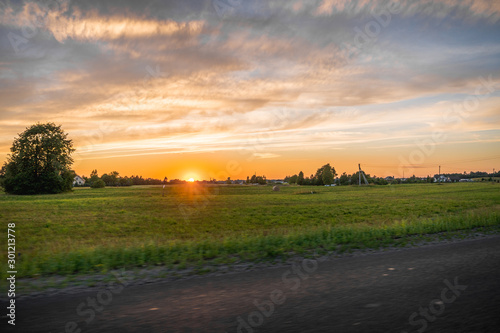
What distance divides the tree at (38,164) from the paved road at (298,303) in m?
81.2

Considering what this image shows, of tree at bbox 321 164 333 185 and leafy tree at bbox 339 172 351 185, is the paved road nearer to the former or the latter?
tree at bbox 321 164 333 185

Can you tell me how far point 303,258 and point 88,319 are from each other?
5.76 m

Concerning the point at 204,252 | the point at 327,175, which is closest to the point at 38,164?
the point at 204,252

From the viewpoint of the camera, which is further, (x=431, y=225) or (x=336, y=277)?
(x=431, y=225)

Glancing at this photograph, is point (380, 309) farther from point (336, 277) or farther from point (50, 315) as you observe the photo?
point (50, 315)

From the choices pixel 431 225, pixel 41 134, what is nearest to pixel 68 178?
pixel 41 134

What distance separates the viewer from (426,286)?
5875mm

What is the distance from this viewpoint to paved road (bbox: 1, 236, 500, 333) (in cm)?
431

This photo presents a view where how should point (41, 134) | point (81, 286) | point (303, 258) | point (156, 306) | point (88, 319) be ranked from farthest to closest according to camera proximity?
point (41, 134) → point (303, 258) → point (81, 286) → point (156, 306) → point (88, 319)

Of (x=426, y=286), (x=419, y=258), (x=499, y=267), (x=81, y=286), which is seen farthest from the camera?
(x=419, y=258)

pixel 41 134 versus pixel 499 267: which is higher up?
pixel 41 134

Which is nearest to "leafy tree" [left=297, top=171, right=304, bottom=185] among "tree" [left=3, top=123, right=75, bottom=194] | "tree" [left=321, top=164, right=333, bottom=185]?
"tree" [left=321, top=164, right=333, bottom=185]

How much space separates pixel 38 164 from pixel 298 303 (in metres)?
87.2

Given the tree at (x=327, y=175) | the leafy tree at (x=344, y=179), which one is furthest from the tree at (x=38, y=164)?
the leafy tree at (x=344, y=179)
